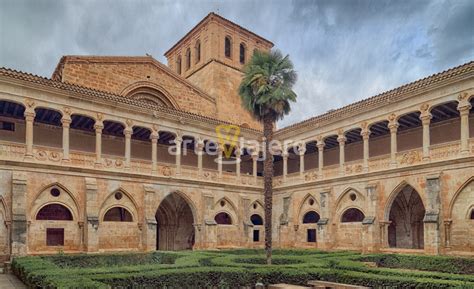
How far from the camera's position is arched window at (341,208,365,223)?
2738 centimetres

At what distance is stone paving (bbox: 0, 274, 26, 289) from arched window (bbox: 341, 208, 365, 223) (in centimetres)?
1930

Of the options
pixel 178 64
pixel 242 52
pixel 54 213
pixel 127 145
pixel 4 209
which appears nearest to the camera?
pixel 4 209

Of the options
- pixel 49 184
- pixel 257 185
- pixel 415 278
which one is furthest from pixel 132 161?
pixel 415 278

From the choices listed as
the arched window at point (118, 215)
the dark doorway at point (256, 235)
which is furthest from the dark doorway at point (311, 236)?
the arched window at point (118, 215)

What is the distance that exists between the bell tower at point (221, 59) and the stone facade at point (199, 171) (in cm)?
179

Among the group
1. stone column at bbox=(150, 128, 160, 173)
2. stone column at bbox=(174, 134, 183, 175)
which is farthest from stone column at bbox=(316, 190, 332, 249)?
stone column at bbox=(150, 128, 160, 173)

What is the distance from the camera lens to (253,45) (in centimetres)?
4012

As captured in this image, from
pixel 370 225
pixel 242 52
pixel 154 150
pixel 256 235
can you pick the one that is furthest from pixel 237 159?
pixel 242 52

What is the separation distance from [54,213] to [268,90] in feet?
44.1

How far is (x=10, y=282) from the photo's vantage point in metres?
14.3

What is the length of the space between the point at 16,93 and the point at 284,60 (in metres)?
13.6

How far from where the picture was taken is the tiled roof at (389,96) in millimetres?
20391

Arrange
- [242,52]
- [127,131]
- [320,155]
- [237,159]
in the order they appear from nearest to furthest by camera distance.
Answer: [127,131]
[320,155]
[237,159]
[242,52]

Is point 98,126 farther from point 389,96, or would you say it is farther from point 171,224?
point 389,96
